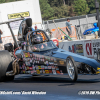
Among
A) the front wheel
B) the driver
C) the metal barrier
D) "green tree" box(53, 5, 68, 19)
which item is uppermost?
the driver

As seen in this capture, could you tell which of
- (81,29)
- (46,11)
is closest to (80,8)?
(46,11)

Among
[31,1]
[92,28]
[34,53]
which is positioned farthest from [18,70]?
[31,1]

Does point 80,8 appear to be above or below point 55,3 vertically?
below

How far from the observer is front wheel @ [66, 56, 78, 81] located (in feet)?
22.7

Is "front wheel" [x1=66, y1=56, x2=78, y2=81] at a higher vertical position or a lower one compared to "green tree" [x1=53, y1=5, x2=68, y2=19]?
higher

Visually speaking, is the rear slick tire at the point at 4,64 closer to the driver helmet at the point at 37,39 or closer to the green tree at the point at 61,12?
the driver helmet at the point at 37,39

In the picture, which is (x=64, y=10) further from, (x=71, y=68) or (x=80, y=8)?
(x=71, y=68)

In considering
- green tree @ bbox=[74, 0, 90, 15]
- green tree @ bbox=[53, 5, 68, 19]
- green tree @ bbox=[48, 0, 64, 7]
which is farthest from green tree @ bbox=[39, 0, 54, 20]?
green tree @ bbox=[74, 0, 90, 15]

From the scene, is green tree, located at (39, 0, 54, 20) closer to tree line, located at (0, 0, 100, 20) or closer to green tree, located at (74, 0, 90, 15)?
tree line, located at (0, 0, 100, 20)

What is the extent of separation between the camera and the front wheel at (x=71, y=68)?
693cm

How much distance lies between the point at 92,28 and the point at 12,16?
8.92 meters

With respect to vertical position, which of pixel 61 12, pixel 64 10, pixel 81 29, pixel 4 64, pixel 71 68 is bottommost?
pixel 61 12

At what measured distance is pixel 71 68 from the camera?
7184mm

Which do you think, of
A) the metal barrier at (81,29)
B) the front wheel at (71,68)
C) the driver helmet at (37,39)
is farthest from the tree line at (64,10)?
the front wheel at (71,68)
